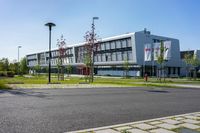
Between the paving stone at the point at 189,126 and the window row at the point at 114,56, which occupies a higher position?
the window row at the point at 114,56

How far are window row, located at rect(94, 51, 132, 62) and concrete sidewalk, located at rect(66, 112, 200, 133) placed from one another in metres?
63.8

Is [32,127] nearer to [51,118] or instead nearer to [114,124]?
[51,118]

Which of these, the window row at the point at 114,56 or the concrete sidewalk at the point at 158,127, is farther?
the window row at the point at 114,56

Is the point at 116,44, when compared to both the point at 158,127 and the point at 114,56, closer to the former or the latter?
the point at 114,56

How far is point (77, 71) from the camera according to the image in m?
98.2

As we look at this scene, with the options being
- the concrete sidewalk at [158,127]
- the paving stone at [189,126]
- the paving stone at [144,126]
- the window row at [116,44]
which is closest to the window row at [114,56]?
the window row at [116,44]

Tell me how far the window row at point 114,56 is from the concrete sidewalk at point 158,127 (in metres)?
63.8

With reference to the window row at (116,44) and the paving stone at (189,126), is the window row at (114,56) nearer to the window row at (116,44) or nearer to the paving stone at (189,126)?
the window row at (116,44)

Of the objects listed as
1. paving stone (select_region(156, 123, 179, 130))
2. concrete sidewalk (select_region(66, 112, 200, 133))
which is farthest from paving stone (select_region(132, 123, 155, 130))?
paving stone (select_region(156, 123, 179, 130))

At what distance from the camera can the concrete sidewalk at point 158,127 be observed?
22.1 feet

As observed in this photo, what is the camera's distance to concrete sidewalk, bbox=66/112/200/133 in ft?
22.1

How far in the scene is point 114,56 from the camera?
7869 cm

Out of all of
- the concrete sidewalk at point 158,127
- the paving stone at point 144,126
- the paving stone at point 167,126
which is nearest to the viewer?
the concrete sidewalk at point 158,127

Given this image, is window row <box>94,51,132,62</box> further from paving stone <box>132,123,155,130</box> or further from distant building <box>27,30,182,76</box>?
paving stone <box>132,123,155,130</box>
